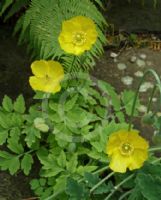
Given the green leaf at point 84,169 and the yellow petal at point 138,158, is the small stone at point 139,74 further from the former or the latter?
Result: the yellow petal at point 138,158

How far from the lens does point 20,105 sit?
261cm

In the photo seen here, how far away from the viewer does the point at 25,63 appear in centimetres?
315

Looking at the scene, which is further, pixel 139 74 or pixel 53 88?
pixel 139 74

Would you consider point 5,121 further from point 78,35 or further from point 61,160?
point 78,35

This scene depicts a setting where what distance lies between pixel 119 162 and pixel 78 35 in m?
0.49

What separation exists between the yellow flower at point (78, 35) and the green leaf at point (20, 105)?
286 mm

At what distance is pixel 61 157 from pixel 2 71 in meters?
0.77

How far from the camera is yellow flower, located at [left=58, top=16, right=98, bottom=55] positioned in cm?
242

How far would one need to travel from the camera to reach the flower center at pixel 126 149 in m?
2.17

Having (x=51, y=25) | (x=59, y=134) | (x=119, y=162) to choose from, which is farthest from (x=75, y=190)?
(x=51, y=25)

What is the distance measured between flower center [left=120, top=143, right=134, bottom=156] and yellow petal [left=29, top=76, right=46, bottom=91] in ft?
1.48

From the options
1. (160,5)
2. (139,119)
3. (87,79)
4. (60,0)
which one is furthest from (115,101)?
(160,5)

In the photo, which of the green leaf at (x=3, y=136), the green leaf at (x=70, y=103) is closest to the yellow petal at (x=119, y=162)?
the green leaf at (x=70, y=103)

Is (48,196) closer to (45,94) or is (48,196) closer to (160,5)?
(45,94)
